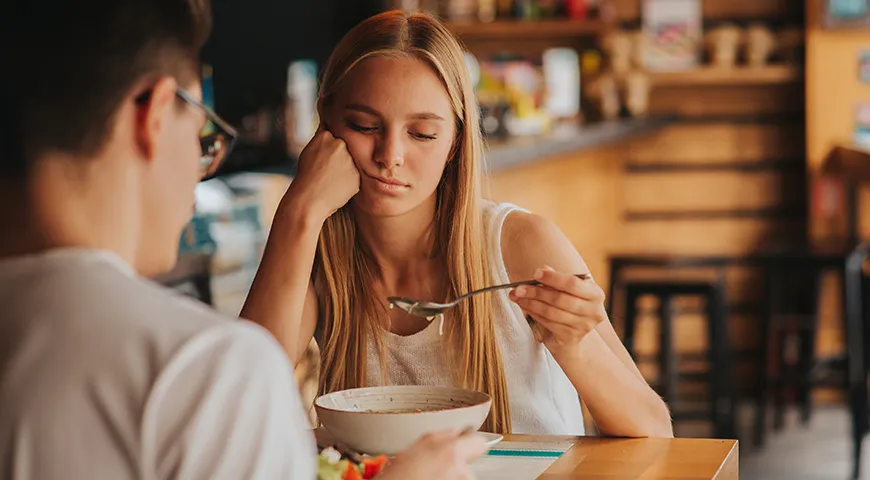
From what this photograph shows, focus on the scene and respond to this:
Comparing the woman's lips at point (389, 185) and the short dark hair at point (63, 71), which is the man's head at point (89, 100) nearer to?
the short dark hair at point (63, 71)

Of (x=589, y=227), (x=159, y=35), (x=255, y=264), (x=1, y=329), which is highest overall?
(x=159, y=35)

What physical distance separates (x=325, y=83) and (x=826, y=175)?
5.06 metres

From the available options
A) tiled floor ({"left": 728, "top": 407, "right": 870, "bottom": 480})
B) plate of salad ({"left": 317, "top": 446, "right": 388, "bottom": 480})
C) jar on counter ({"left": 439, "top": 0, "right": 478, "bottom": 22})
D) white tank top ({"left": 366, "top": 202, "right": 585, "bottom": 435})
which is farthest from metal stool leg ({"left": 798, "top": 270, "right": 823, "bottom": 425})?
plate of salad ({"left": 317, "top": 446, "right": 388, "bottom": 480})

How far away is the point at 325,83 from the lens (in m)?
1.97

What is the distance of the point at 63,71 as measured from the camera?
0.83 metres

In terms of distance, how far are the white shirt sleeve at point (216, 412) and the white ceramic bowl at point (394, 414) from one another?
0.64m

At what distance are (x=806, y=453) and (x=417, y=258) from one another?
13.0 feet

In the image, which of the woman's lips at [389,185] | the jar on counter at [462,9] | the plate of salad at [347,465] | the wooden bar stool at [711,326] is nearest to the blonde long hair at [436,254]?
the woman's lips at [389,185]

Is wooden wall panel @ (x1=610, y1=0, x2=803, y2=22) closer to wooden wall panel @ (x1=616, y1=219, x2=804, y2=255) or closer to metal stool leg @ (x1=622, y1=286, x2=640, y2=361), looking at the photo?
wooden wall panel @ (x1=616, y1=219, x2=804, y2=255)

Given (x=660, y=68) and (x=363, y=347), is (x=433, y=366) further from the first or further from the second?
(x=660, y=68)

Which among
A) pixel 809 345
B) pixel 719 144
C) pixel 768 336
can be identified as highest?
pixel 719 144

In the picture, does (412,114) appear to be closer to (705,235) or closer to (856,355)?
(856,355)

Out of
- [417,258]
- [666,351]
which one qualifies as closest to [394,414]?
[417,258]

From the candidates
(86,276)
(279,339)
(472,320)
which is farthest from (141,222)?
(472,320)
